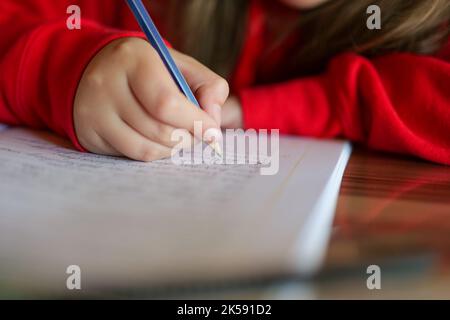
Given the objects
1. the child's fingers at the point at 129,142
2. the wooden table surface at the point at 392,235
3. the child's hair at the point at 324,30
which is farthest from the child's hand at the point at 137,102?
the child's hair at the point at 324,30

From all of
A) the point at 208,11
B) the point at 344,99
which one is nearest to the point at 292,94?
the point at 344,99

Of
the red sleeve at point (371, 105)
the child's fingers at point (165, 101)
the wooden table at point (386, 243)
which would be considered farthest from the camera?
the red sleeve at point (371, 105)

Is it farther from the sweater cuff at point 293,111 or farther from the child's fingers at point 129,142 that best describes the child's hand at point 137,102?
the sweater cuff at point 293,111

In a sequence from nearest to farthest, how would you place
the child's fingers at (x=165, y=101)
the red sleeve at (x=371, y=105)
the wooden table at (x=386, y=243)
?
the wooden table at (x=386, y=243) < the child's fingers at (x=165, y=101) < the red sleeve at (x=371, y=105)

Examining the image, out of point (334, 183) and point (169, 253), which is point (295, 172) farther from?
point (169, 253)

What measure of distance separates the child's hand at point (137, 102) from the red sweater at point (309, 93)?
0.08 feet

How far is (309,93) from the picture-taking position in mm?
529

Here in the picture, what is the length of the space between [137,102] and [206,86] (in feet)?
0.17

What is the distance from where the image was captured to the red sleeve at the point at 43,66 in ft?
1.37

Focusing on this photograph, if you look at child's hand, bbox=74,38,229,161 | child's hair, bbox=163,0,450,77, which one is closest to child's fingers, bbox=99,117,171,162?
child's hand, bbox=74,38,229,161

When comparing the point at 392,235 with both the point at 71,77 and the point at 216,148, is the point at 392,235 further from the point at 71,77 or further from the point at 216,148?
the point at 71,77

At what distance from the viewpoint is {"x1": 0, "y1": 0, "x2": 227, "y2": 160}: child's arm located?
14.9 inches

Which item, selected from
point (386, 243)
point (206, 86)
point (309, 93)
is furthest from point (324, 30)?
point (386, 243)

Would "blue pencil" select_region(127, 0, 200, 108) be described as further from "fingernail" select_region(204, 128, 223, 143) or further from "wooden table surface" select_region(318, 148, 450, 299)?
"wooden table surface" select_region(318, 148, 450, 299)
